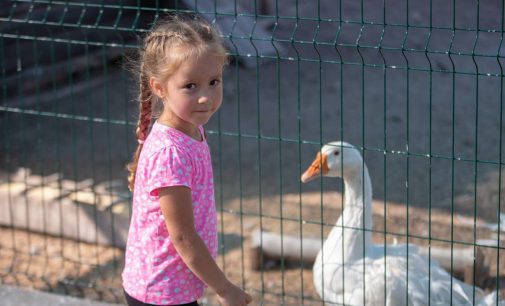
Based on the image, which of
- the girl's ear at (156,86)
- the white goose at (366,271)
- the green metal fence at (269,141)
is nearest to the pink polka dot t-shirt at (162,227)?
the girl's ear at (156,86)

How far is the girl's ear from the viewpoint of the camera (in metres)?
3.13

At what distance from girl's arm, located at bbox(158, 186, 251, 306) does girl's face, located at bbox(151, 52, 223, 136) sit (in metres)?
0.26

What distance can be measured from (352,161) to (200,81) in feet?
6.87

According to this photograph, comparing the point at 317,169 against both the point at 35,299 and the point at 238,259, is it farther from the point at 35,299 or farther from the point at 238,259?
the point at 35,299

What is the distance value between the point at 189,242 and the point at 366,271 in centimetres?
188

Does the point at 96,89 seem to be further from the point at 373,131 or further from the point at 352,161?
the point at 352,161

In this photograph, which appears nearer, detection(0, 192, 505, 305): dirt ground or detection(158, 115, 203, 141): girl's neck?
detection(158, 115, 203, 141): girl's neck

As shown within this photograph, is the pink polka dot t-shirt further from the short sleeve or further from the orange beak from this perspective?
the orange beak

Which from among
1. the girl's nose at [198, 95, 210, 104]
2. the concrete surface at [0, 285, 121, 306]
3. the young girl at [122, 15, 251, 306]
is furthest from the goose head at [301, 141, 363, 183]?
the girl's nose at [198, 95, 210, 104]

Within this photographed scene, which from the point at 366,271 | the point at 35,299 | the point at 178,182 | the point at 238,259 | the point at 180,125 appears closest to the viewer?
the point at 178,182

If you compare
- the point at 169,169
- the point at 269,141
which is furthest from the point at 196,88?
the point at 269,141

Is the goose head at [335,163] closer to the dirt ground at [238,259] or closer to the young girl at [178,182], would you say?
the dirt ground at [238,259]

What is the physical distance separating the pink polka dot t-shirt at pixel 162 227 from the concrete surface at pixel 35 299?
157 centimetres

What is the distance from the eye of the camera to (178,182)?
9.75ft
